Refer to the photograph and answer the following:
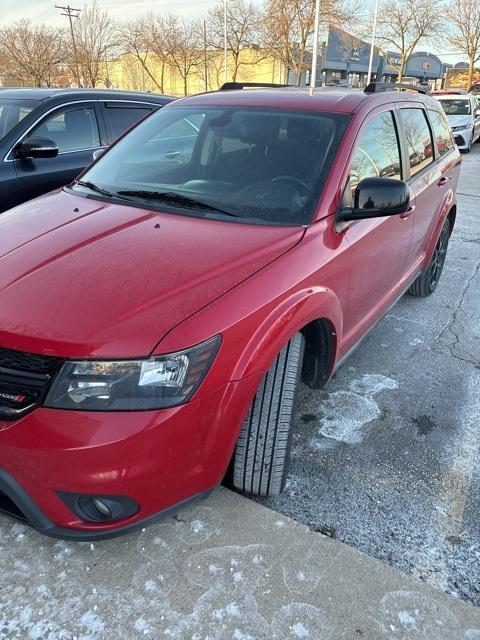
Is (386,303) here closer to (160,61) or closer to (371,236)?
(371,236)

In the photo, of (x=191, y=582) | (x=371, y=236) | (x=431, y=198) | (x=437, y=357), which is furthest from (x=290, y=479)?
(x=431, y=198)

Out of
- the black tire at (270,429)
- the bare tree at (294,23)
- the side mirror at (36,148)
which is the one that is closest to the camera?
the black tire at (270,429)

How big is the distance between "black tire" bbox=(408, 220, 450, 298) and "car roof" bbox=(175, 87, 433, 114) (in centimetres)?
159

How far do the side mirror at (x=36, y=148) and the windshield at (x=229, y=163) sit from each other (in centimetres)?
162

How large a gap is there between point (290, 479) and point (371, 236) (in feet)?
4.33

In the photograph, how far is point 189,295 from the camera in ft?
5.84

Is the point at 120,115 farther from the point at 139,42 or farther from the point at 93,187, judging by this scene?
the point at 139,42

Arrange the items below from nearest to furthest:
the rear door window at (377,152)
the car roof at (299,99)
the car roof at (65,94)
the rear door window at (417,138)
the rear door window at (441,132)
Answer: the rear door window at (377,152)
the car roof at (299,99)
the rear door window at (417,138)
the rear door window at (441,132)
the car roof at (65,94)

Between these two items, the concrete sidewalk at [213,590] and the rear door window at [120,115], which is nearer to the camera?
the concrete sidewalk at [213,590]

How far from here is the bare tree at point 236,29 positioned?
128ft

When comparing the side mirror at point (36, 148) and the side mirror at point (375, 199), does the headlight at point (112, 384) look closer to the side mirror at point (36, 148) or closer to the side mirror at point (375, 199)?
the side mirror at point (375, 199)

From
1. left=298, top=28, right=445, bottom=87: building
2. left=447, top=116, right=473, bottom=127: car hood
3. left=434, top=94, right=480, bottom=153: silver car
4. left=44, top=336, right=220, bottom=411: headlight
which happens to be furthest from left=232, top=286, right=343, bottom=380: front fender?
left=298, top=28, right=445, bottom=87: building

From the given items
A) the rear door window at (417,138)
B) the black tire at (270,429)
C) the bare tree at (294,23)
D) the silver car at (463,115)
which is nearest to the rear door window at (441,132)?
the rear door window at (417,138)

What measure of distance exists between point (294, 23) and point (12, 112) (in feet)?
108
